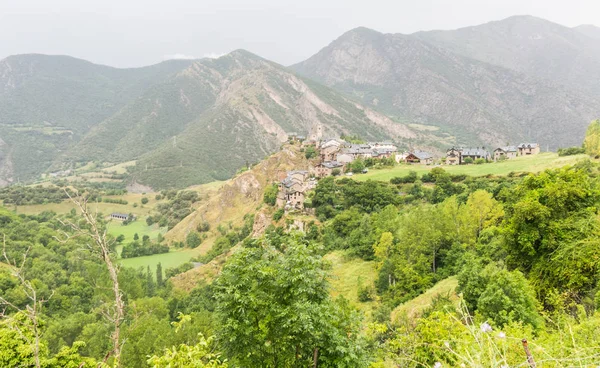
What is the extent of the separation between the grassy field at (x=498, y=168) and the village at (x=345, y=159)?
449 cm

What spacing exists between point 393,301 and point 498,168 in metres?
37.5

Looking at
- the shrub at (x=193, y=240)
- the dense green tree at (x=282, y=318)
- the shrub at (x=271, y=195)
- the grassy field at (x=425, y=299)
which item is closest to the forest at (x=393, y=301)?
the dense green tree at (x=282, y=318)

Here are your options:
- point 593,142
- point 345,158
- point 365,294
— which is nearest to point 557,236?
point 365,294

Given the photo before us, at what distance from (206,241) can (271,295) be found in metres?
78.6

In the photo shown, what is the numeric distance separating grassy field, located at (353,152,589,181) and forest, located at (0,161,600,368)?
30.5 feet

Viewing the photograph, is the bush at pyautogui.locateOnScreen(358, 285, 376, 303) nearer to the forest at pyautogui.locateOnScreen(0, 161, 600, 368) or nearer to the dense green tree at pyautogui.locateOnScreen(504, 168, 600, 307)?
the forest at pyautogui.locateOnScreen(0, 161, 600, 368)

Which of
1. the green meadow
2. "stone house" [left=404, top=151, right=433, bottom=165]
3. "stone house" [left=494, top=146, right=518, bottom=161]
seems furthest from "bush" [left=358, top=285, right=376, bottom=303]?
"stone house" [left=494, top=146, right=518, bottom=161]

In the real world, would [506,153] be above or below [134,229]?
above

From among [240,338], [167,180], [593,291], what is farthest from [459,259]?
[167,180]

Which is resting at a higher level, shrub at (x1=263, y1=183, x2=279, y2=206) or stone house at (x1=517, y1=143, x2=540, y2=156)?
stone house at (x1=517, y1=143, x2=540, y2=156)

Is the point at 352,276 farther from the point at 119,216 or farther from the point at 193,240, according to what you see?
the point at 119,216

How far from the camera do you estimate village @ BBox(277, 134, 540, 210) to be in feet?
211

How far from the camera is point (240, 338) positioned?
11.9 m

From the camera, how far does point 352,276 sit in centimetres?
3875
